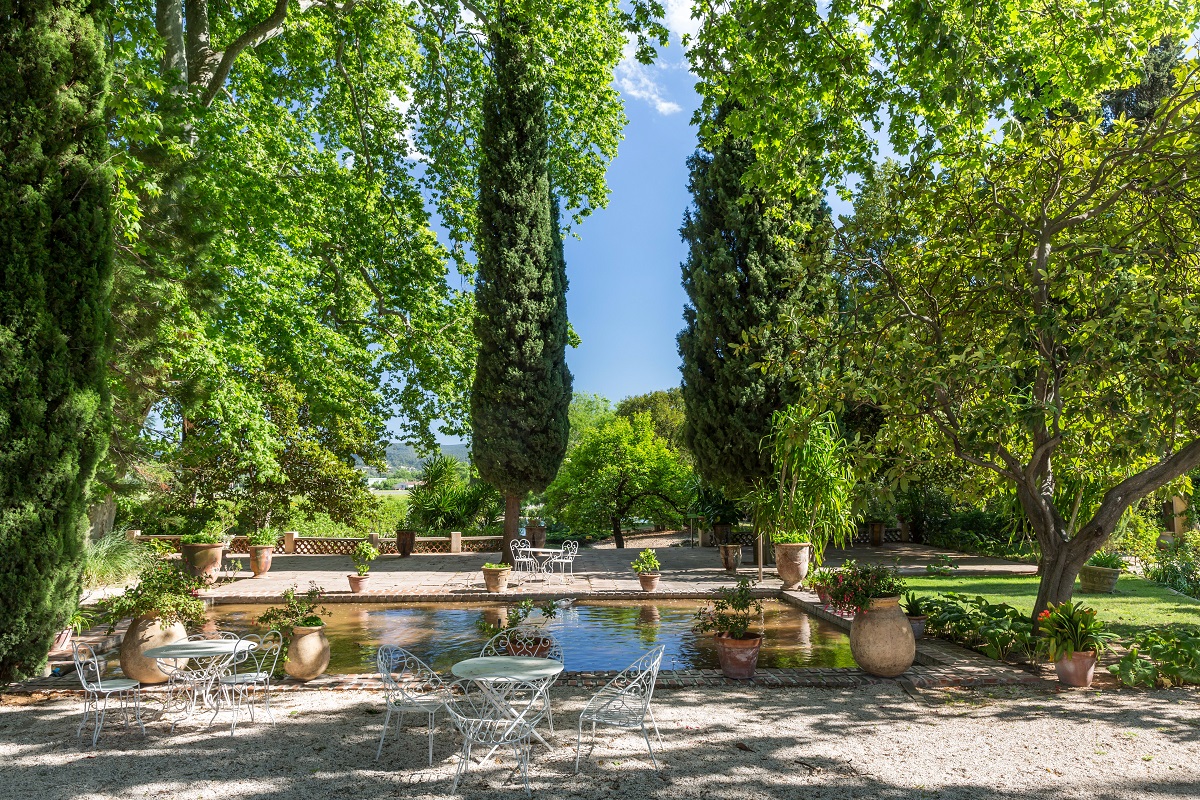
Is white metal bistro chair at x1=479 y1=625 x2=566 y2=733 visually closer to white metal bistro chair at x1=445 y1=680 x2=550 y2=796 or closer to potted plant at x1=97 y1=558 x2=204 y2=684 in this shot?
white metal bistro chair at x1=445 y1=680 x2=550 y2=796

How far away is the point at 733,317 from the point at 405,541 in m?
10.7

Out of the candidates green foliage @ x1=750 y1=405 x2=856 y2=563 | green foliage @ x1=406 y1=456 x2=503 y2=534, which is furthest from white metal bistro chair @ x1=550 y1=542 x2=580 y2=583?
green foliage @ x1=406 y1=456 x2=503 y2=534

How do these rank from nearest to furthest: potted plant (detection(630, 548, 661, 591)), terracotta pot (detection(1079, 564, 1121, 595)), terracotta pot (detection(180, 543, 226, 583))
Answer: terracotta pot (detection(1079, 564, 1121, 595)) → potted plant (detection(630, 548, 661, 591)) → terracotta pot (detection(180, 543, 226, 583))

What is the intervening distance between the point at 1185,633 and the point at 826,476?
5.62 metres

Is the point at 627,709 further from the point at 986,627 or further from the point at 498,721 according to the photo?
the point at 986,627

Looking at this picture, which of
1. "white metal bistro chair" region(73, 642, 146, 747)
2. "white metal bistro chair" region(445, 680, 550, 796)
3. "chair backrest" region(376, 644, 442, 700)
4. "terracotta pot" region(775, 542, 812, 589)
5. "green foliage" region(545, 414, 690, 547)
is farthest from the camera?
"green foliage" region(545, 414, 690, 547)

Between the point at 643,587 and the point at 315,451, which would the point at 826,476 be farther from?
the point at 315,451

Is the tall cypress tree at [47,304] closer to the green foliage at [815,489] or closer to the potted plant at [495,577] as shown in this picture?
the potted plant at [495,577]

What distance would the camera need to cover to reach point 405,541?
19859 millimetres

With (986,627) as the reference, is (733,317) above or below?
above

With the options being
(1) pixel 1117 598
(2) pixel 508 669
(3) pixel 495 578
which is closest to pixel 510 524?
(3) pixel 495 578

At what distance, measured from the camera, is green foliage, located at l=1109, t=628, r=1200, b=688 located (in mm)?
6715

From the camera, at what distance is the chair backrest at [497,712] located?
4.84 metres

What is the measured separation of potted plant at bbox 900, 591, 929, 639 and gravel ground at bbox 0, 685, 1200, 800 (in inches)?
85.6
